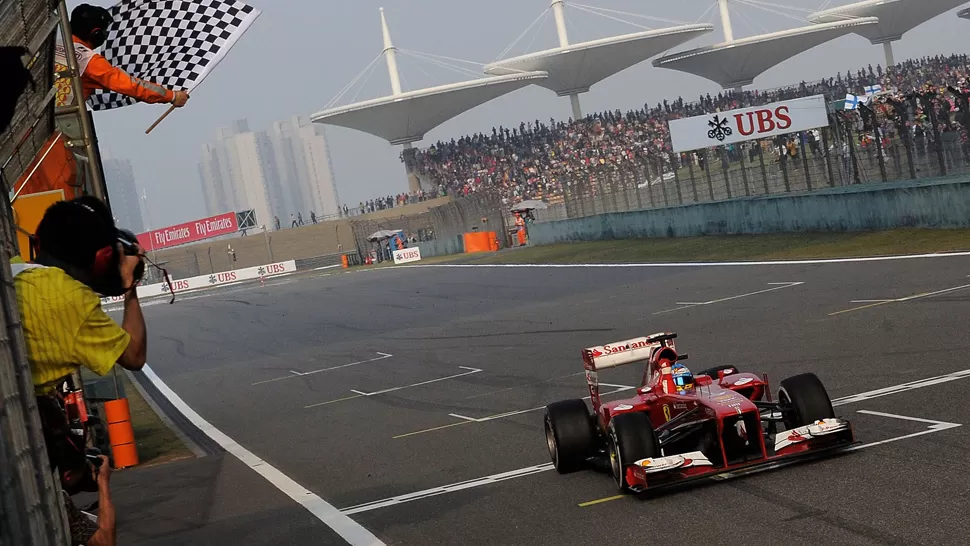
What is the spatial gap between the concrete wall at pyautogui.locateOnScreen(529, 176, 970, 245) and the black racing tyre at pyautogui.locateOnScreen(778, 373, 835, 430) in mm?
12793

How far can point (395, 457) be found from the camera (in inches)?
366

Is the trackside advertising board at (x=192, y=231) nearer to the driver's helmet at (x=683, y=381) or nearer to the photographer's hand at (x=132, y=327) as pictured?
the driver's helmet at (x=683, y=381)

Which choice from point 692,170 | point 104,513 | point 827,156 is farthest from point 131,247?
point 692,170

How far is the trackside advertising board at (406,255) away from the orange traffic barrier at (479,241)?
505 cm

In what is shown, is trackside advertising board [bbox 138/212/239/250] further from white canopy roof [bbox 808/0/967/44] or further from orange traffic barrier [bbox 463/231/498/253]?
white canopy roof [bbox 808/0/967/44]

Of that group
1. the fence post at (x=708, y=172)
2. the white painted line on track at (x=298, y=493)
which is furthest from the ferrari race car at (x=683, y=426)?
the fence post at (x=708, y=172)

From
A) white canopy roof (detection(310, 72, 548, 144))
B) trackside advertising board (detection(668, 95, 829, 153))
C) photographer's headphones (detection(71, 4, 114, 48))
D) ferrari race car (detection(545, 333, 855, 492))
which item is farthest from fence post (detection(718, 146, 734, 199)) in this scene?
white canopy roof (detection(310, 72, 548, 144))

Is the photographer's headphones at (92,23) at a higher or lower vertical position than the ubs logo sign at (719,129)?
higher

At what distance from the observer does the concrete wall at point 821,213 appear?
19312 millimetres

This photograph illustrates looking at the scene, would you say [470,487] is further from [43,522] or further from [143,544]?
[43,522]

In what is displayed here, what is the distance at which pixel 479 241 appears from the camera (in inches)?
1951

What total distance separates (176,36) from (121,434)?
3758mm

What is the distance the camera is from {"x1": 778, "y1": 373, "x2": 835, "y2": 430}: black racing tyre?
6777 mm

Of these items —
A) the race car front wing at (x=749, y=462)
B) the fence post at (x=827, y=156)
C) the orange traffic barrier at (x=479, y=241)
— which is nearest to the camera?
the race car front wing at (x=749, y=462)
